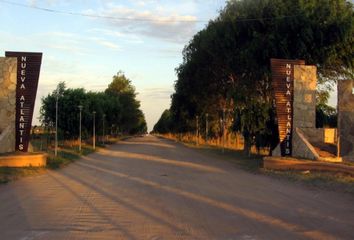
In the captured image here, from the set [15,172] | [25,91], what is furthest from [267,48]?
[15,172]

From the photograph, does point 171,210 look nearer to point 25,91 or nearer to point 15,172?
point 15,172

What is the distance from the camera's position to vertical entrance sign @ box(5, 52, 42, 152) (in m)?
27.4

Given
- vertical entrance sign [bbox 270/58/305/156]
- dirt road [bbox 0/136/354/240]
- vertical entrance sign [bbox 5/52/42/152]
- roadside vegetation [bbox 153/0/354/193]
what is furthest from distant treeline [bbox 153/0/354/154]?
dirt road [bbox 0/136/354/240]

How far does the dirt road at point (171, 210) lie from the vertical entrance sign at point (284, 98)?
7.01 m

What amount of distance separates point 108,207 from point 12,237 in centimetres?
396

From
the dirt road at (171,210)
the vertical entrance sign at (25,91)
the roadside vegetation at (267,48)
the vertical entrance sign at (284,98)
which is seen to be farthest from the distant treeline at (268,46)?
the dirt road at (171,210)

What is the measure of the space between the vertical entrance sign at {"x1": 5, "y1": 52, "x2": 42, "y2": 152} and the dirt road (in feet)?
→ 25.2

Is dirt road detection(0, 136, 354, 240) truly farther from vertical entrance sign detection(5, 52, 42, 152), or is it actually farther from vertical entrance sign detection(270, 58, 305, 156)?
vertical entrance sign detection(5, 52, 42, 152)

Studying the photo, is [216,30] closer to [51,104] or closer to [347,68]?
[347,68]

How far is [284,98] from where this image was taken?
89.4 ft

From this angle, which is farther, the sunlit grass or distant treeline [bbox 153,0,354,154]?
distant treeline [bbox 153,0,354,154]

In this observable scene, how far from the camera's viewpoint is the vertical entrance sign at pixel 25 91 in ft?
90.0

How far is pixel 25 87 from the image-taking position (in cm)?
2770

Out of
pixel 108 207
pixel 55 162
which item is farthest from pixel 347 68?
pixel 108 207
